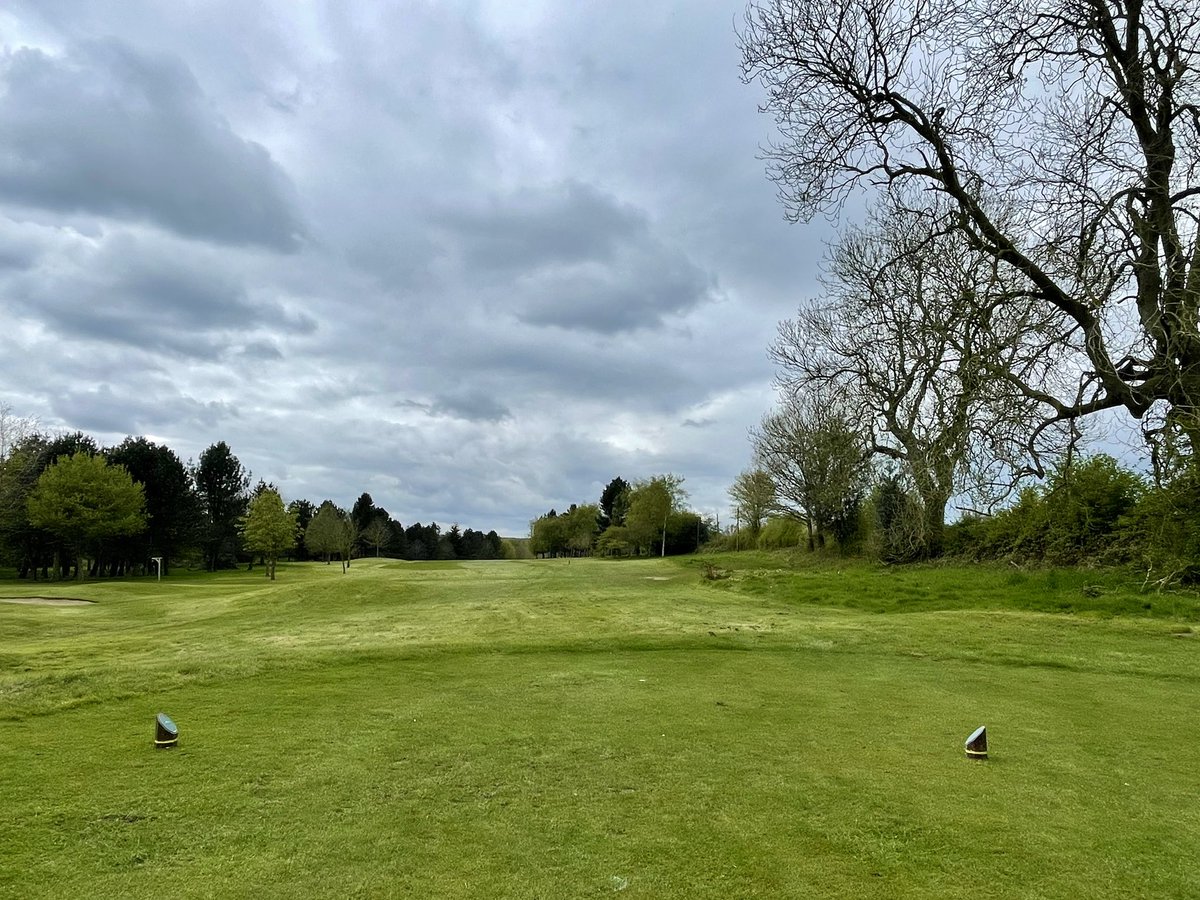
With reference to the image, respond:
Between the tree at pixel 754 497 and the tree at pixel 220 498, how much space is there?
45131 millimetres

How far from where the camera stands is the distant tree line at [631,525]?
74000mm

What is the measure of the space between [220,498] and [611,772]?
6892cm

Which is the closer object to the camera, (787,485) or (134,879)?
(134,879)

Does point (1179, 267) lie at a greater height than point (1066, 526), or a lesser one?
greater

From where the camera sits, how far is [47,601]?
29734mm

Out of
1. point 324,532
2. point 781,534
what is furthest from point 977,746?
point 324,532

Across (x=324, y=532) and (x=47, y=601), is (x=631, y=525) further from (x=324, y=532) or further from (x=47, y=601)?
(x=47, y=601)

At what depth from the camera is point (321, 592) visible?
1120 inches

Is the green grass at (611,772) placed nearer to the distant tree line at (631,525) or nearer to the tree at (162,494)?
the tree at (162,494)

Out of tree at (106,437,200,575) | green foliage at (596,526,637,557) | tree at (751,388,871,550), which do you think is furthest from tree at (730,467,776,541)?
tree at (106,437,200,575)

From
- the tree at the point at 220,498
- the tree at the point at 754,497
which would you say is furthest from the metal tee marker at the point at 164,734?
the tree at the point at 220,498

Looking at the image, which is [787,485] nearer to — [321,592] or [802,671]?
[321,592]

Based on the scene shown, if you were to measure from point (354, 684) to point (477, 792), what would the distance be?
4597 mm

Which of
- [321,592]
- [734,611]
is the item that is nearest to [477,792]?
[734,611]
